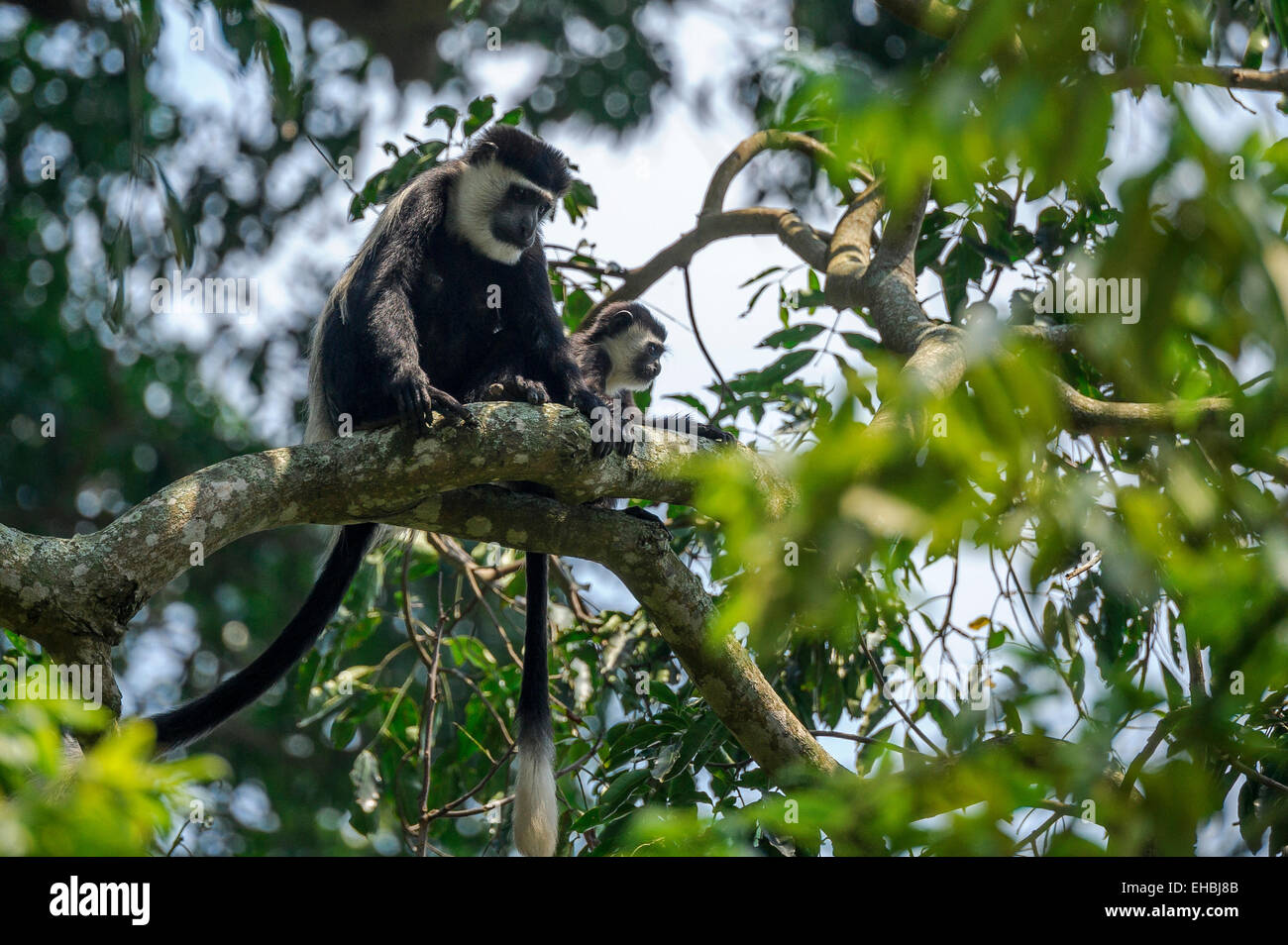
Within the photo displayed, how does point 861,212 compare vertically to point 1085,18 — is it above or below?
above

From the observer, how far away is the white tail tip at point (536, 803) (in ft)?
10.1

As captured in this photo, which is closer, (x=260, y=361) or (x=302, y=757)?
(x=260, y=361)

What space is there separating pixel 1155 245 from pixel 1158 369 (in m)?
0.09

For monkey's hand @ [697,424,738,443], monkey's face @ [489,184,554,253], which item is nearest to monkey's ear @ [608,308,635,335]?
monkey's face @ [489,184,554,253]

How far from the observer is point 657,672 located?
4328mm

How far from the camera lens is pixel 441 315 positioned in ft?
12.1

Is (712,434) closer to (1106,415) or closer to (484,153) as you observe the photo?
(1106,415)

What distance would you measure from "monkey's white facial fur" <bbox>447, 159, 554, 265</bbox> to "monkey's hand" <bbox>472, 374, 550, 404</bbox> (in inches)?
26.4

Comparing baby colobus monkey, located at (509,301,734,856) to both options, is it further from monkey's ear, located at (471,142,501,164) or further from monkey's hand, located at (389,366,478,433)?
monkey's ear, located at (471,142,501,164)

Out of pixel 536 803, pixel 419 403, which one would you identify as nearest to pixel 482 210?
pixel 419 403

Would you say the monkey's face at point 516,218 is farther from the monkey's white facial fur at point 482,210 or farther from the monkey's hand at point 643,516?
the monkey's hand at point 643,516

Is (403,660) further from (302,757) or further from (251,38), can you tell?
(251,38)

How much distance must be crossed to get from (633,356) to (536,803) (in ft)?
7.27
